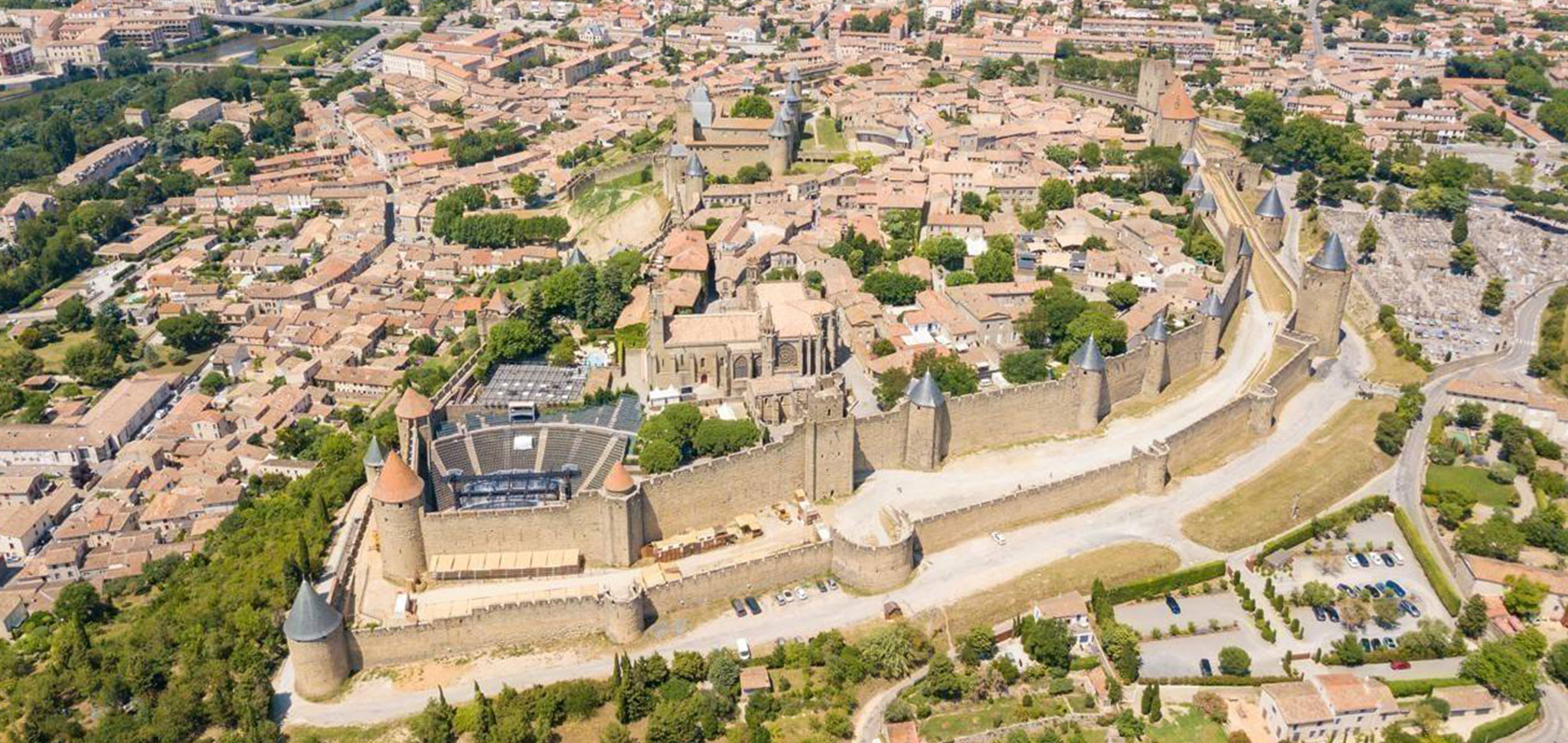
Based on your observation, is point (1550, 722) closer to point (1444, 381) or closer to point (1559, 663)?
point (1559, 663)

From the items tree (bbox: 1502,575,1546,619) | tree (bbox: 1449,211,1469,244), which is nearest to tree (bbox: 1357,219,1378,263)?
tree (bbox: 1449,211,1469,244)

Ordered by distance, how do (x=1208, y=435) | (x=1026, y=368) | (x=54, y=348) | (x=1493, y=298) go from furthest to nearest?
(x=54, y=348)
(x=1493, y=298)
(x=1026, y=368)
(x=1208, y=435)

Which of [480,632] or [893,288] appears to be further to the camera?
[893,288]

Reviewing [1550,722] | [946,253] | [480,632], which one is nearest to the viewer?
[1550,722]

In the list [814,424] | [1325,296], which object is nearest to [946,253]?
[1325,296]

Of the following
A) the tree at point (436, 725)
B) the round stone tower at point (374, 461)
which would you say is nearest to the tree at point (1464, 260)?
the round stone tower at point (374, 461)

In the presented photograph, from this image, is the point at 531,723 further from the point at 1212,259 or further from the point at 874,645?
the point at 1212,259
